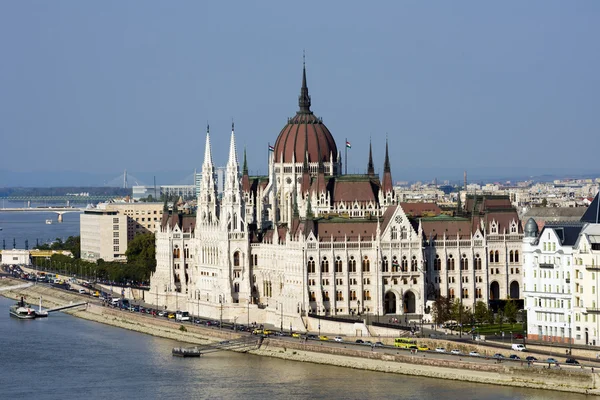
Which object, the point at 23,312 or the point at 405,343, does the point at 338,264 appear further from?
the point at 23,312

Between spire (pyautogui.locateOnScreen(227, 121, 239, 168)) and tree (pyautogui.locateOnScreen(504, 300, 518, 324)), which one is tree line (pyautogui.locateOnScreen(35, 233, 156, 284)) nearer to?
spire (pyautogui.locateOnScreen(227, 121, 239, 168))

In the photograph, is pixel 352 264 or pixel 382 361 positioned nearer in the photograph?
pixel 382 361

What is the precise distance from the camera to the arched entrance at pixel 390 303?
452 ft

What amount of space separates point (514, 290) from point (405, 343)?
83.7ft

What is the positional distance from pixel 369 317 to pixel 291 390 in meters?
25.4

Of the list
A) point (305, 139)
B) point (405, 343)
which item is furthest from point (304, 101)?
point (405, 343)

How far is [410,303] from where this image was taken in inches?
5463

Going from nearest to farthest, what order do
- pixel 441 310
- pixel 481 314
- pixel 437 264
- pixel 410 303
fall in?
pixel 481 314, pixel 441 310, pixel 410 303, pixel 437 264

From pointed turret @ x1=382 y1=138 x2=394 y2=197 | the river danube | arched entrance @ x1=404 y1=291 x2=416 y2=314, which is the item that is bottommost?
the river danube

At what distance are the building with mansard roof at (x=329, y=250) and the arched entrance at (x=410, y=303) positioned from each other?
4.3 inches

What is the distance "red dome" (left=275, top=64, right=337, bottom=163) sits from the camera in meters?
161

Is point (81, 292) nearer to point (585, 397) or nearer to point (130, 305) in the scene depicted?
point (130, 305)

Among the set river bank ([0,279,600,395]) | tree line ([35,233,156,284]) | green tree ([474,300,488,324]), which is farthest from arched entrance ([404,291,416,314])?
tree line ([35,233,156,284])

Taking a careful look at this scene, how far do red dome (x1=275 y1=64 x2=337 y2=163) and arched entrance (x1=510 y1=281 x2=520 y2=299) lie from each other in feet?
83.6
